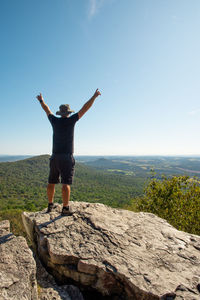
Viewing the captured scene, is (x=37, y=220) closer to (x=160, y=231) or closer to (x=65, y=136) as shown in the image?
(x=65, y=136)

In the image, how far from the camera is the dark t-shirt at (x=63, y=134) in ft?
17.5

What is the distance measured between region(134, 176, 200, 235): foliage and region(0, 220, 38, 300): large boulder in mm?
13408

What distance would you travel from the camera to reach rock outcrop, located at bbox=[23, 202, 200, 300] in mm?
3403

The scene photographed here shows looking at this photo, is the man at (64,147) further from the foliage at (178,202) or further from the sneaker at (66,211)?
the foliage at (178,202)

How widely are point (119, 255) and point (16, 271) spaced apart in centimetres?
251

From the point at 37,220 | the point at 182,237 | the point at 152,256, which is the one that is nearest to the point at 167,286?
the point at 152,256

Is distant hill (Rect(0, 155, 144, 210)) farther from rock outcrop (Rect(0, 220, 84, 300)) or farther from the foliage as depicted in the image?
rock outcrop (Rect(0, 220, 84, 300))

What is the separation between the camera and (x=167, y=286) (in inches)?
129

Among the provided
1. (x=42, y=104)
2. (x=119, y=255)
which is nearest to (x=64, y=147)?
(x=42, y=104)

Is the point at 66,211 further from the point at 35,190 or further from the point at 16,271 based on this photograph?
the point at 35,190

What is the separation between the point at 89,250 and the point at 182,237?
3.27 metres

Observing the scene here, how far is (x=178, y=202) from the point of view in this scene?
14344 mm

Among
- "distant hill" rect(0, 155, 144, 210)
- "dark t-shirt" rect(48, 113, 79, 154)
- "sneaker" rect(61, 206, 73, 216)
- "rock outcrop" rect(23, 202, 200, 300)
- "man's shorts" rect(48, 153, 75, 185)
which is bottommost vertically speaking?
"distant hill" rect(0, 155, 144, 210)

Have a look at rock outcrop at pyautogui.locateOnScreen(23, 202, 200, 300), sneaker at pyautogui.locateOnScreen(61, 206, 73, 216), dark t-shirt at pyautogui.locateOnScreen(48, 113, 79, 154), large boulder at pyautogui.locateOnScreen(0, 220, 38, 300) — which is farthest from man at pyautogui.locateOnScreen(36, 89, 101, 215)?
large boulder at pyautogui.locateOnScreen(0, 220, 38, 300)
